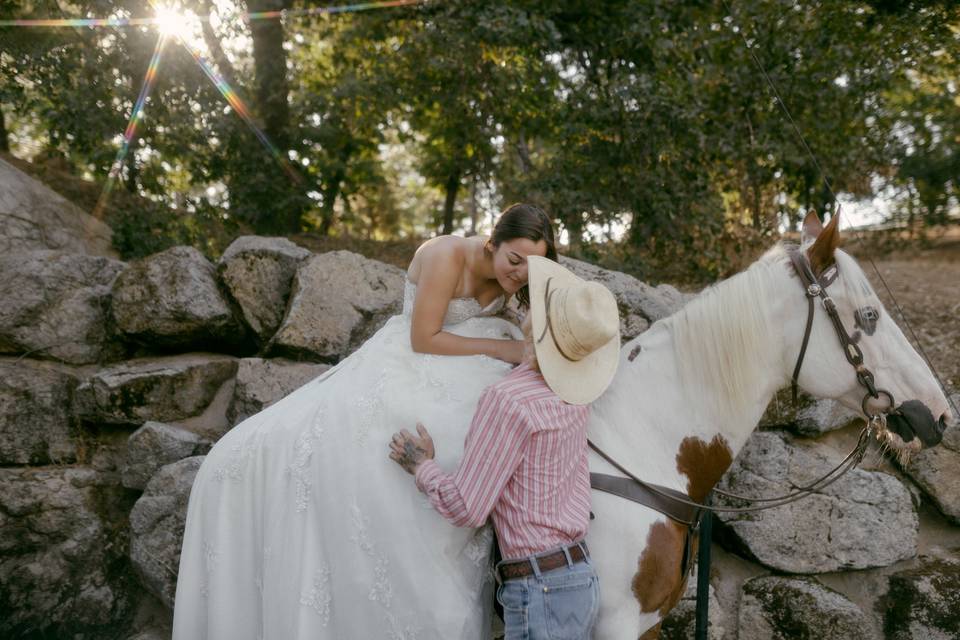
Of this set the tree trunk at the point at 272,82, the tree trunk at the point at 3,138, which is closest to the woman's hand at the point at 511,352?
the tree trunk at the point at 272,82

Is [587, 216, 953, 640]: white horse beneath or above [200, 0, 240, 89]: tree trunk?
beneath

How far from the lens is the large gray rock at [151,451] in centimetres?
347

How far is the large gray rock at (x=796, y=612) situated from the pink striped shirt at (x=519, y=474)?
1696 mm

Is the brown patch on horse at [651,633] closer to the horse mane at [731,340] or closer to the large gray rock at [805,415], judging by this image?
the horse mane at [731,340]

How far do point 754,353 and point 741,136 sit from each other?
175 inches

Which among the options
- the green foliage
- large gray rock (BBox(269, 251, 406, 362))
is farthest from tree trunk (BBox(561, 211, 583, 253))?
A: large gray rock (BBox(269, 251, 406, 362))

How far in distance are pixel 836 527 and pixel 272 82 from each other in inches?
280

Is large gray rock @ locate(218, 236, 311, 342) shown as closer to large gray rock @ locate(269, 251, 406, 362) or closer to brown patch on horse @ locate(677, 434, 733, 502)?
large gray rock @ locate(269, 251, 406, 362)

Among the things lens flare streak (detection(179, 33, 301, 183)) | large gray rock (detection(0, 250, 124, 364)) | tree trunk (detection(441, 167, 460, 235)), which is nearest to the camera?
large gray rock (detection(0, 250, 124, 364))

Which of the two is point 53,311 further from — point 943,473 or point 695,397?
point 943,473

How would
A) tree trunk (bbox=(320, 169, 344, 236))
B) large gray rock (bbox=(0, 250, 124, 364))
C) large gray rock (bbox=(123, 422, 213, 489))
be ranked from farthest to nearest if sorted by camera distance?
tree trunk (bbox=(320, 169, 344, 236)) → large gray rock (bbox=(0, 250, 124, 364)) → large gray rock (bbox=(123, 422, 213, 489))

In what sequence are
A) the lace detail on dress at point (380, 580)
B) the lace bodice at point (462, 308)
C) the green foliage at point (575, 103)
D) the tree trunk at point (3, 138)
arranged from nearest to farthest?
1. the lace detail on dress at point (380, 580)
2. the lace bodice at point (462, 308)
3. the green foliage at point (575, 103)
4. the tree trunk at point (3, 138)

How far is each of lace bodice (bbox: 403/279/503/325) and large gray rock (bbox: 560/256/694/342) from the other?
1.25 metres

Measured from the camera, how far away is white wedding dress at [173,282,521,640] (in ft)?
6.97
